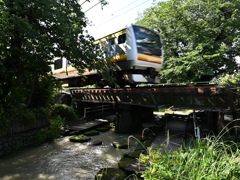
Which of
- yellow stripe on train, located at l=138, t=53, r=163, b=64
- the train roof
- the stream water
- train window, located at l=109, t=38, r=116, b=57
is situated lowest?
the stream water

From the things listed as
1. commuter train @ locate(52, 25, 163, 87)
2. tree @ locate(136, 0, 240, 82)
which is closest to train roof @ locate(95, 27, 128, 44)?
commuter train @ locate(52, 25, 163, 87)

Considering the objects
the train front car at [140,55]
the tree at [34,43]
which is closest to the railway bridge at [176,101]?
the train front car at [140,55]

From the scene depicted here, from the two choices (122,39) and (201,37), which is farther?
(201,37)

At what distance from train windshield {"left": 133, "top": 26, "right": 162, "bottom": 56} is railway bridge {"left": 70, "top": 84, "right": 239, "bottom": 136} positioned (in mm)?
1641

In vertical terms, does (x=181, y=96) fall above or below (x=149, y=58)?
below

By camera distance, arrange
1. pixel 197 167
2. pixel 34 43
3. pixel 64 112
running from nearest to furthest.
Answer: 1. pixel 197 167
2. pixel 34 43
3. pixel 64 112

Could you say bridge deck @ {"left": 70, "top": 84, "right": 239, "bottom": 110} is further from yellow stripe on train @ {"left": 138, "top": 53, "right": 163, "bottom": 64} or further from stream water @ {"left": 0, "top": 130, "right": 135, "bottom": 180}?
stream water @ {"left": 0, "top": 130, "right": 135, "bottom": 180}

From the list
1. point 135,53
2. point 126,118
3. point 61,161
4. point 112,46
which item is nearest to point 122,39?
point 112,46

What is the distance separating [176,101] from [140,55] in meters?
2.26

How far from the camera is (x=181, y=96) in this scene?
641 cm

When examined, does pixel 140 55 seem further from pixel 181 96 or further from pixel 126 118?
pixel 126 118

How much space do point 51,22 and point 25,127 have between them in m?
3.92

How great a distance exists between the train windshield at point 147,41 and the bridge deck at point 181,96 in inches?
66.9

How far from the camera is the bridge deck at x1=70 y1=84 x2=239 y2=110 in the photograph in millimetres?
5535
